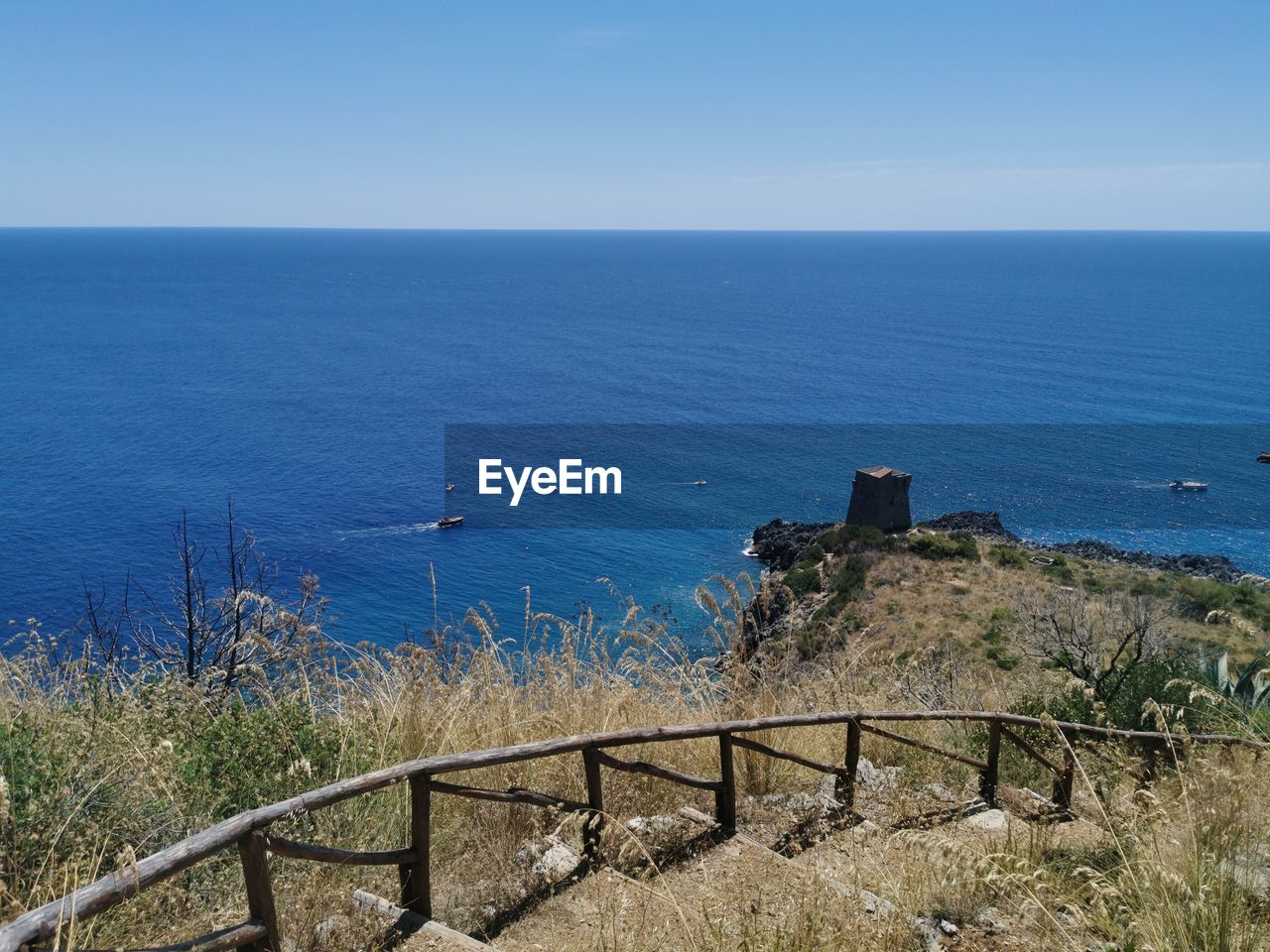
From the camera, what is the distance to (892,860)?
14.1 feet

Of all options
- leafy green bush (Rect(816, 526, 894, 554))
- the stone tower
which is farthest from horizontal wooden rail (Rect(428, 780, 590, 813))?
the stone tower

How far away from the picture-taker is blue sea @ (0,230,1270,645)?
4644cm

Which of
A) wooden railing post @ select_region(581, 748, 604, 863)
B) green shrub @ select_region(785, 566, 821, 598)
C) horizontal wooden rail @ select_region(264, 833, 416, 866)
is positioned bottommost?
green shrub @ select_region(785, 566, 821, 598)

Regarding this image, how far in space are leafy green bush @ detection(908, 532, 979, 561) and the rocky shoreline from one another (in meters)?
3.52

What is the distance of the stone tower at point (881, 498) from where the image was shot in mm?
51125

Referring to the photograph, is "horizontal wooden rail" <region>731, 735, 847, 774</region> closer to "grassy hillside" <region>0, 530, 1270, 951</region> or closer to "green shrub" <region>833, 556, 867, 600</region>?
"grassy hillside" <region>0, 530, 1270, 951</region>

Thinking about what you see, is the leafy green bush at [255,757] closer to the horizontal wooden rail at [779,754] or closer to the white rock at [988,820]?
the horizontal wooden rail at [779,754]

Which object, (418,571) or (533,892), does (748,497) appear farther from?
(533,892)

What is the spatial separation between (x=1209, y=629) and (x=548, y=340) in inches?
3494

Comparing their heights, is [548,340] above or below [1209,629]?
above

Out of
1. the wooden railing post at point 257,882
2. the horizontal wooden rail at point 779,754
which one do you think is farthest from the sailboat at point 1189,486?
the wooden railing post at point 257,882

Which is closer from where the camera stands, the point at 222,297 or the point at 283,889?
the point at 283,889

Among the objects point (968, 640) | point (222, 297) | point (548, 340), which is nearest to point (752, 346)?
point (548, 340)

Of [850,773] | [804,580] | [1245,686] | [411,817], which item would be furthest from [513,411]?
[411,817]
